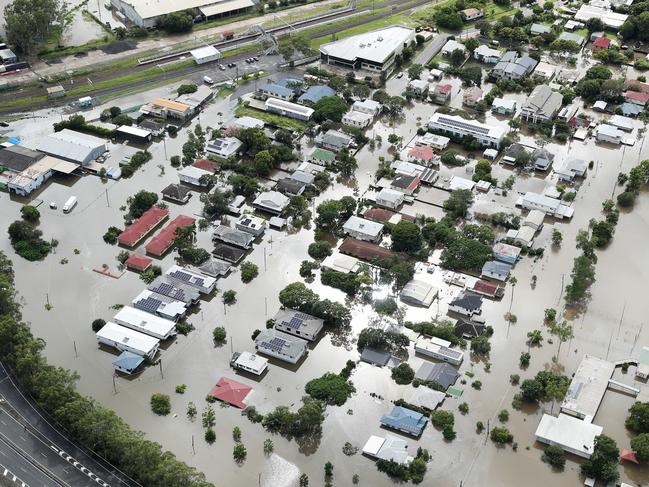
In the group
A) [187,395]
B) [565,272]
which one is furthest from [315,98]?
[187,395]

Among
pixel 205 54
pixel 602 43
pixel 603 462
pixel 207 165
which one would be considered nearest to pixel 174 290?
pixel 207 165

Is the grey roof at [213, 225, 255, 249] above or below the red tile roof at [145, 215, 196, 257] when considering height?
below

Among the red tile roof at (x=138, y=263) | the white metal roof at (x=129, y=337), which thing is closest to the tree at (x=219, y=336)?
the white metal roof at (x=129, y=337)

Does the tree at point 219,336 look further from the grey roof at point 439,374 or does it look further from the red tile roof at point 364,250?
the grey roof at point 439,374

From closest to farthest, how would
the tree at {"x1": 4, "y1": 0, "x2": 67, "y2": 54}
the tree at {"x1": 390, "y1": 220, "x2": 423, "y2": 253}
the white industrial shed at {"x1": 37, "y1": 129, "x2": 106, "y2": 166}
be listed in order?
the tree at {"x1": 390, "y1": 220, "x2": 423, "y2": 253} → the white industrial shed at {"x1": 37, "y1": 129, "x2": 106, "y2": 166} → the tree at {"x1": 4, "y1": 0, "x2": 67, "y2": 54}

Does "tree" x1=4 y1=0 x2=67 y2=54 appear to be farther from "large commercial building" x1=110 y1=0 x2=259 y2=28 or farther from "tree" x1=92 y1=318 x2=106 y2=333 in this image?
"tree" x1=92 y1=318 x2=106 y2=333

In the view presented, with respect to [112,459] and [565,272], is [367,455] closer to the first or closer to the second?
[112,459]

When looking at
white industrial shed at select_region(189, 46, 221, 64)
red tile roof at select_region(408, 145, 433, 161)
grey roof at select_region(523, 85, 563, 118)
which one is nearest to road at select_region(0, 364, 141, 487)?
red tile roof at select_region(408, 145, 433, 161)
